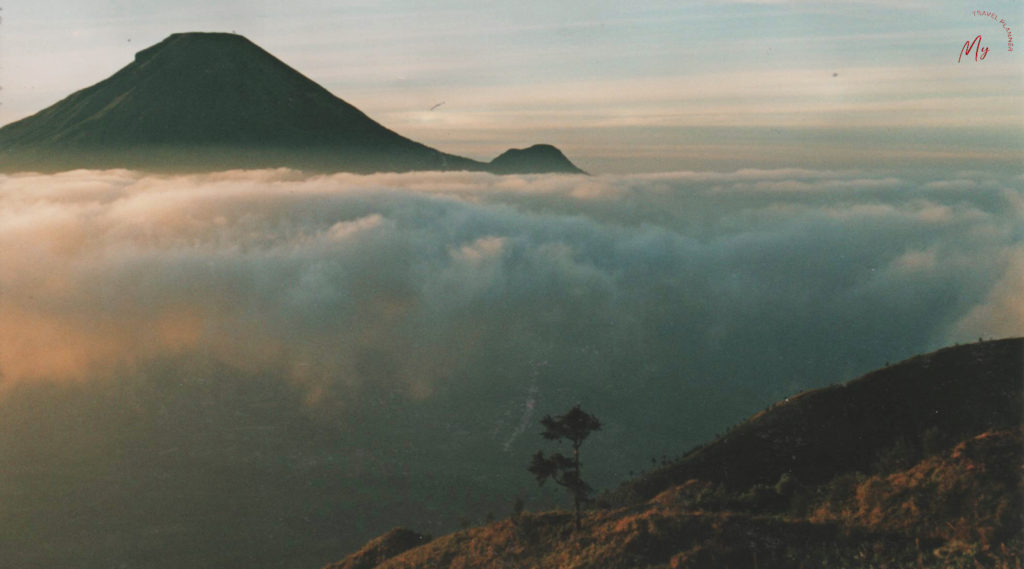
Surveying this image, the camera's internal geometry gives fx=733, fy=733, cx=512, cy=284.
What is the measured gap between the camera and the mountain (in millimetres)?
33344

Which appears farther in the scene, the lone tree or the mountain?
the lone tree

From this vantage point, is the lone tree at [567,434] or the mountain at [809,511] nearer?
the mountain at [809,511]

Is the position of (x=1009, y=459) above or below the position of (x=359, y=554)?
above

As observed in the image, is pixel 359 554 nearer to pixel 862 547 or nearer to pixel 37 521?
pixel 862 547

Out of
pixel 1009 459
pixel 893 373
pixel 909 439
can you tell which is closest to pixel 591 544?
pixel 1009 459

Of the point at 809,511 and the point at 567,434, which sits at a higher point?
the point at 567,434

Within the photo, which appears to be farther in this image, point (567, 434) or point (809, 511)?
point (567, 434)

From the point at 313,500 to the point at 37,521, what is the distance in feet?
208

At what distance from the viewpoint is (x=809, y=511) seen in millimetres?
42031

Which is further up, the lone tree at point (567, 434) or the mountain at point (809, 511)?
the lone tree at point (567, 434)

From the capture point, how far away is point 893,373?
75062mm

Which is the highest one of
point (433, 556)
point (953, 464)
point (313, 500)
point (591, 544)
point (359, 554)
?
point (953, 464)

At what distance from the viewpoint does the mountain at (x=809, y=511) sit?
3334 cm

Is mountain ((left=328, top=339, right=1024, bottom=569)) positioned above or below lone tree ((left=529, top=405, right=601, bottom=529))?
below
